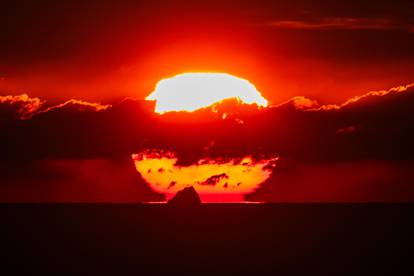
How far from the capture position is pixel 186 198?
176375mm

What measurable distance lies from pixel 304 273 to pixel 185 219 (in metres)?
115

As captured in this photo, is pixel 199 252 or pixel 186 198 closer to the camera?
pixel 199 252

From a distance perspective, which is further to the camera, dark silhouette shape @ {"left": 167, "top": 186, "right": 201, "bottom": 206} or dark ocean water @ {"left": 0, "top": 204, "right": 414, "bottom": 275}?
dark silhouette shape @ {"left": 167, "top": 186, "right": 201, "bottom": 206}

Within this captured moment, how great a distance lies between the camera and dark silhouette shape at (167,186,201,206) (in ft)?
560

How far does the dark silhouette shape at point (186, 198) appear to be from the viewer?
171 metres

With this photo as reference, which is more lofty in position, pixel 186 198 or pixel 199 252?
pixel 186 198

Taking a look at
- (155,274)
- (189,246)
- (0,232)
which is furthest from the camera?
(0,232)

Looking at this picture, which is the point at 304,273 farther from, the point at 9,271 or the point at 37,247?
the point at 37,247

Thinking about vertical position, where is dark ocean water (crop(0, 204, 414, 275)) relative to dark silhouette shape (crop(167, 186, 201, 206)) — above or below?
below

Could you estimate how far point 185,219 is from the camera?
191 meters

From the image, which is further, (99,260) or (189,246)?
A: (189,246)

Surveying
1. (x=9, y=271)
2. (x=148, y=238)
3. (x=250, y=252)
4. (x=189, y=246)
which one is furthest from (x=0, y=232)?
(x=9, y=271)

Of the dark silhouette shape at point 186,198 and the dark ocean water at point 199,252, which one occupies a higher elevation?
the dark silhouette shape at point 186,198

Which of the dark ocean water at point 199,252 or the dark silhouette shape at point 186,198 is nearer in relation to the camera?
the dark ocean water at point 199,252
